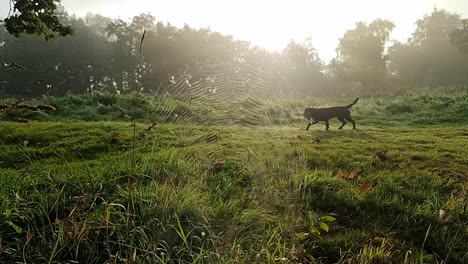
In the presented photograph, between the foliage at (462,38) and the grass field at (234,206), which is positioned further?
the foliage at (462,38)

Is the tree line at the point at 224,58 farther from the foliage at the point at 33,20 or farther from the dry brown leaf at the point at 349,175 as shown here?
the dry brown leaf at the point at 349,175

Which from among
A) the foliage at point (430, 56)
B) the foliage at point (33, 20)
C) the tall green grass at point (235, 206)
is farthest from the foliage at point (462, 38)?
the foliage at point (33, 20)

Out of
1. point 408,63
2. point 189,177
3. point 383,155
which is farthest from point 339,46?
point 189,177

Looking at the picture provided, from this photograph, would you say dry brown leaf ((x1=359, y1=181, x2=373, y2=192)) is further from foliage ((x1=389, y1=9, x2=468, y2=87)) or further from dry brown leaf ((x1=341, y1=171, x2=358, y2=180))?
foliage ((x1=389, y1=9, x2=468, y2=87))

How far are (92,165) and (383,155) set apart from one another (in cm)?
443

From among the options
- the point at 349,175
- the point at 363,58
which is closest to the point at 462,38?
the point at 363,58

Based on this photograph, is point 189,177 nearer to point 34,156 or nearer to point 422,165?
point 34,156

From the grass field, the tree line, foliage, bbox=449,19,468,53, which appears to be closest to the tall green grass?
the grass field

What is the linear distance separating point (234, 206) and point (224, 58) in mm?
40717

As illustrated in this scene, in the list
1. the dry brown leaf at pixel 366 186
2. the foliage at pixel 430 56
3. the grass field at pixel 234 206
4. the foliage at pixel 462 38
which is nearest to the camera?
the grass field at pixel 234 206

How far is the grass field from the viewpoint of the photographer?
2602 mm

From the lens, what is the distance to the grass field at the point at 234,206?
2.60m

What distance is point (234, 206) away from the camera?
356 centimetres

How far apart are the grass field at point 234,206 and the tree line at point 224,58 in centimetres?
2877
